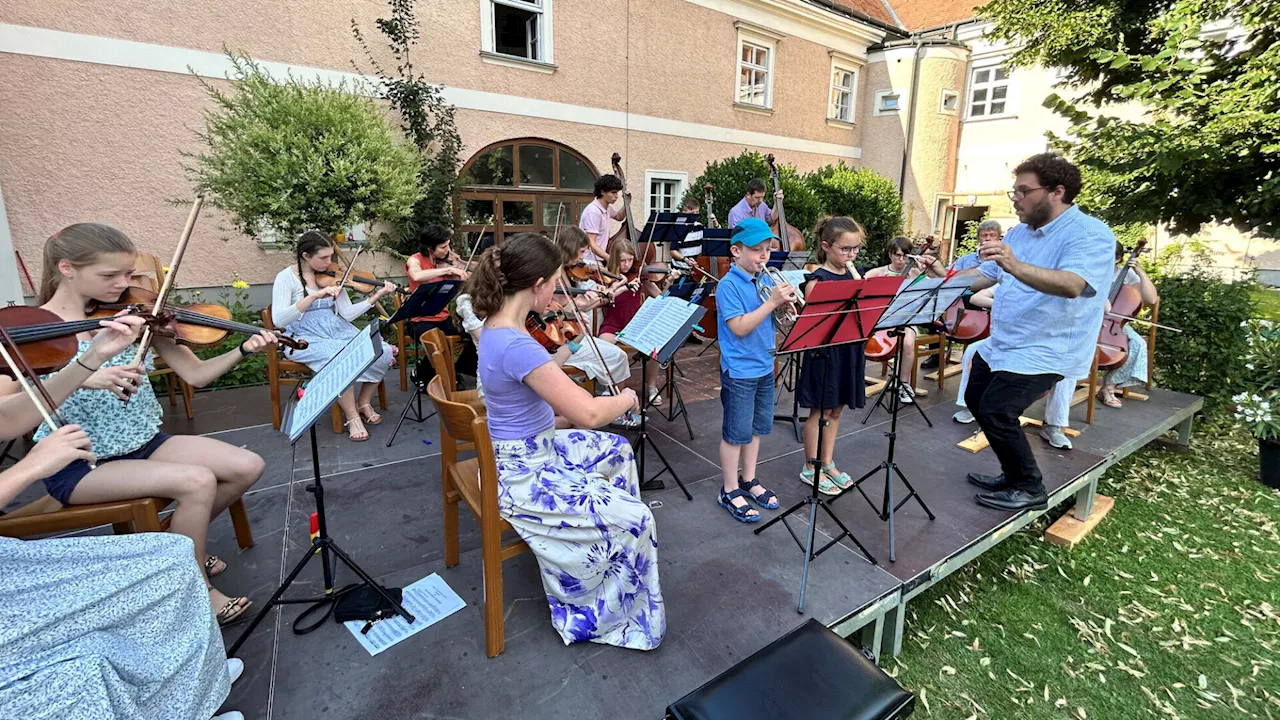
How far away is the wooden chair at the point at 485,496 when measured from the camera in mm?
1961

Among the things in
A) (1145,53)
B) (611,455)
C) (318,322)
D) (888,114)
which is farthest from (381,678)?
(888,114)

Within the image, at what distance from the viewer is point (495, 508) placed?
6.70 ft

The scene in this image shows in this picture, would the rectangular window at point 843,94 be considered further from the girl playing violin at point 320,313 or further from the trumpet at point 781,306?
the girl playing violin at point 320,313

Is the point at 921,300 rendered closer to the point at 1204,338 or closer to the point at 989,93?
the point at 1204,338

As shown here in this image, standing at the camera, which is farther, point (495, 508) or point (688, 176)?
point (688, 176)

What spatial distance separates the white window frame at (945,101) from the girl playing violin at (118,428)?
1686 centimetres

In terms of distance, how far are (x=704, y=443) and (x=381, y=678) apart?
2578 mm

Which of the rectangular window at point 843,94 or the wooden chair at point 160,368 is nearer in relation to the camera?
the wooden chair at point 160,368

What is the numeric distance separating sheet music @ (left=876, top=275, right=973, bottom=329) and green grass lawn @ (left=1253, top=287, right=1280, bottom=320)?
430 cm

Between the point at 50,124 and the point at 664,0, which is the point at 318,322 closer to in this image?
the point at 50,124

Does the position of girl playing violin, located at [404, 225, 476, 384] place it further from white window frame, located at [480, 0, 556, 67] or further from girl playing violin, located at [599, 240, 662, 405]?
white window frame, located at [480, 0, 556, 67]

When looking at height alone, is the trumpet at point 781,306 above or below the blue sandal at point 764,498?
above

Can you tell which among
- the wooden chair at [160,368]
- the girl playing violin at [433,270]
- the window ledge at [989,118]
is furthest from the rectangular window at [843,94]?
the wooden chair at [160,368]

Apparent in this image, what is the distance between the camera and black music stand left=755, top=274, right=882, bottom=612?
8.03 feet
